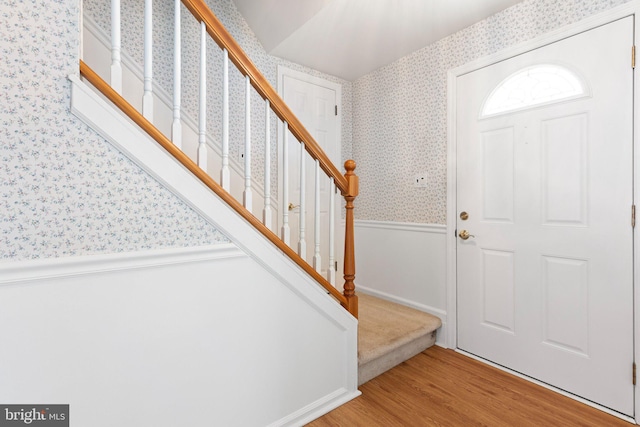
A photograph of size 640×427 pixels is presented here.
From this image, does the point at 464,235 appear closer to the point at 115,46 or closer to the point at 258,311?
the point at 258,311

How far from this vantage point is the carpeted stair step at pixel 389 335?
74.8 inches

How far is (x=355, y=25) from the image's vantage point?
2189 millimetres

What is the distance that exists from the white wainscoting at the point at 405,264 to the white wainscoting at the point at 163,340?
3.89 feet

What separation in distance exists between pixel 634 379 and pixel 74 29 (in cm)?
288

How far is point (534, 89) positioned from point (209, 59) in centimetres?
226

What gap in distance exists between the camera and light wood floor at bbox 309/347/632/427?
154 cm

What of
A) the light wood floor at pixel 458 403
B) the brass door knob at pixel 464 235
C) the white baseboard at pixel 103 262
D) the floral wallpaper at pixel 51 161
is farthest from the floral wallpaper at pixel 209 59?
the light wood floor at pixel 458 403

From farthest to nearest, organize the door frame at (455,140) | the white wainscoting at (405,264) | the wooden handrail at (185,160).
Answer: the white wainscoting at (405,264) < the door frame at (455,140) < the wooden handrail at (185,160)

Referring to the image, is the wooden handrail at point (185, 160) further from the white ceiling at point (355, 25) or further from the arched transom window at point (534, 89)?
the arched transom window at point (534, 89)

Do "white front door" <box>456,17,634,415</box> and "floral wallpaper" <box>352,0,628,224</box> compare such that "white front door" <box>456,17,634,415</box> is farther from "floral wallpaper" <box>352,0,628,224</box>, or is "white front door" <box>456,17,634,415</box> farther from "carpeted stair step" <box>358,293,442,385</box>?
"carpeted stair step" <box>358,293,442,385</box>

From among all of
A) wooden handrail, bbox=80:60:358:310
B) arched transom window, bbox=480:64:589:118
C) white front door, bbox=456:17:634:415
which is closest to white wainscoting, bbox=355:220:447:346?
white front door, bbox=456:17:634:415

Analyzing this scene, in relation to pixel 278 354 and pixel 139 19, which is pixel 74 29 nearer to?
pixel 139 19

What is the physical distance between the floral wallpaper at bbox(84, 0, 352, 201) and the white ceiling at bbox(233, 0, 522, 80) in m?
0.11

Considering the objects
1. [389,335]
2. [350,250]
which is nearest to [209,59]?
[350,250]
